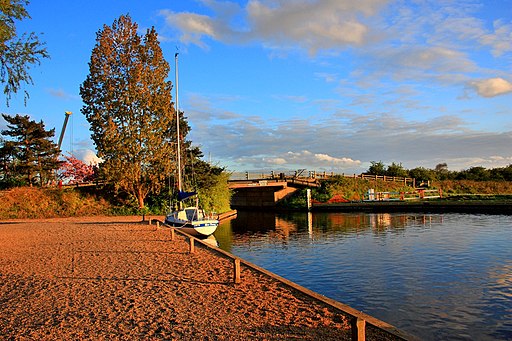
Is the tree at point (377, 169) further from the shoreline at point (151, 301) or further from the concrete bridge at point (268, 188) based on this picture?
the shoreline at point (151, 301)

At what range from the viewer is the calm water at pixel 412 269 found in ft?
30.6

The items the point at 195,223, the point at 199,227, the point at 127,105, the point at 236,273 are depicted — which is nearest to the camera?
the point at 236,273

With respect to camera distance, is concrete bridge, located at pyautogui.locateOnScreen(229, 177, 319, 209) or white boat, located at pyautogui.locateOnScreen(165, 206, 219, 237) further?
concrete bridge, located at pyautogui.locateOnScreen(229, 177, 319, 209)

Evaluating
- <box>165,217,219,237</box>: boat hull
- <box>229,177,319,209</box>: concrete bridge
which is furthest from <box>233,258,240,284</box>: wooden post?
<box>229,177,319,209</box>: concrete bridge

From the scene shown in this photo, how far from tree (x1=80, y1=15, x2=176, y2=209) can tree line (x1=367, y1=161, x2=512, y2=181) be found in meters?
44.9

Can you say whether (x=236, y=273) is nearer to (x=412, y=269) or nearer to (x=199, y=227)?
(x=412, y=269)

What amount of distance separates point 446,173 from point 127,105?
5573 centimetres

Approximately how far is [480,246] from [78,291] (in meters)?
16.8

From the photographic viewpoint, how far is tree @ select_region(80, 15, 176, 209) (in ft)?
112

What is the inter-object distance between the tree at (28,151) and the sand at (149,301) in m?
27.4

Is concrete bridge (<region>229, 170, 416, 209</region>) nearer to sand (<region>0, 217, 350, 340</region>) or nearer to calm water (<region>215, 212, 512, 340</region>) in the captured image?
calm water (<region>215, 212, 512, 340</region>)

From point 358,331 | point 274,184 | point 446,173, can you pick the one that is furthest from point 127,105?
point 446,173

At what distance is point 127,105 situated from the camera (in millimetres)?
34625

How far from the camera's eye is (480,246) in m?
18.5
